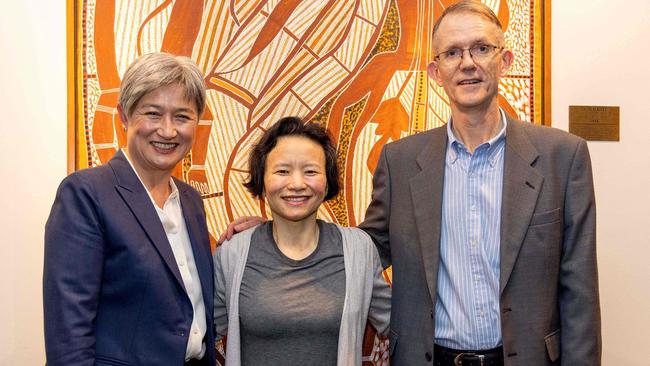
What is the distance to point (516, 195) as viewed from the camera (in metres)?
1.65

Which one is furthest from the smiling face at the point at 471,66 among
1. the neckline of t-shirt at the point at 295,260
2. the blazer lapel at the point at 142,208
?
the blazer lapel at the point at 142,208

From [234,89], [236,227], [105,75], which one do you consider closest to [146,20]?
[105,75]

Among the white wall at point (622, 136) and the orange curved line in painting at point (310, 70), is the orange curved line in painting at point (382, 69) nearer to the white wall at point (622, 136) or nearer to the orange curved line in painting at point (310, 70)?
the orange curved line in painting at point (310, 70)

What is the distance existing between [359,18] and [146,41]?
0.87 meters

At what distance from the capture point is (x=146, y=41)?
7.48 ft

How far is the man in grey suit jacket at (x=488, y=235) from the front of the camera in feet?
5.31

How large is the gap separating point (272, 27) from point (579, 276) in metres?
1.49

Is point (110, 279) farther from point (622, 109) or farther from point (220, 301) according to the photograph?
point (622, 109)

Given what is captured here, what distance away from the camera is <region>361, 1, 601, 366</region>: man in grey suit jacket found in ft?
5.31

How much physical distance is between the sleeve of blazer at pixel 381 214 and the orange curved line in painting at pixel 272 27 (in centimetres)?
76

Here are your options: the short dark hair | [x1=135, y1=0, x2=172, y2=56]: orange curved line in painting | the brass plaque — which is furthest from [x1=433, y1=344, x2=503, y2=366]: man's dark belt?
[x1=135, y1=0, x2=172, y2=56]: orange curved line in painting

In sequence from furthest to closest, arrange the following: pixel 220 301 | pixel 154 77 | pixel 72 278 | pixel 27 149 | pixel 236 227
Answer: pixel 27 149
pixel 236 227
pixel 220 301
pixel 154 77
pixel 72 278

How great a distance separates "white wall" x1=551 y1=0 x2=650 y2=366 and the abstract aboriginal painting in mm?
124

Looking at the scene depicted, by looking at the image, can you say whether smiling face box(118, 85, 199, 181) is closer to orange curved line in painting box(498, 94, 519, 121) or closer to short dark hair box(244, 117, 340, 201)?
short dark hair box(244, 117, 340, 201)
